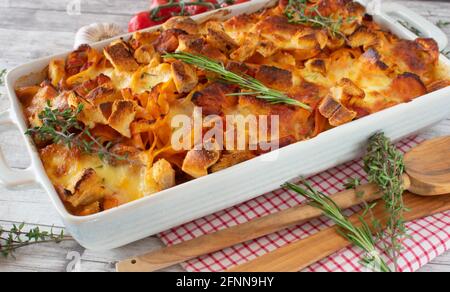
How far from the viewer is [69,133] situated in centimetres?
195

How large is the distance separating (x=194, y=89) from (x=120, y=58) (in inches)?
12.3

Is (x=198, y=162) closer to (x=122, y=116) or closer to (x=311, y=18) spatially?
(x=122, y=116)

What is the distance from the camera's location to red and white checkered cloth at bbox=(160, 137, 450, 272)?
1.93 m

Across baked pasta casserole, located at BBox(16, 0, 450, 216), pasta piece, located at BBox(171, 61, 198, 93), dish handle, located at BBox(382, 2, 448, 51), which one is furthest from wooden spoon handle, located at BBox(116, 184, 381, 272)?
dish handle, located at BBox(382, 2, 448, 51)

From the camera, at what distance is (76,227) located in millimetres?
1741

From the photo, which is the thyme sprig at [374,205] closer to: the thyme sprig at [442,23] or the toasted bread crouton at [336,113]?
the toasted bread crouton at [336,113]

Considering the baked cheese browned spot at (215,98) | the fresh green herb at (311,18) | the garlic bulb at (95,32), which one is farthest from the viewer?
the garlic bulb at (95,32)

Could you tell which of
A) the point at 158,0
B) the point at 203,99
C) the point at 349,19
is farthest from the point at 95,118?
the point at 158,0

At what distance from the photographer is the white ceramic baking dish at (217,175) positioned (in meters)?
1.79

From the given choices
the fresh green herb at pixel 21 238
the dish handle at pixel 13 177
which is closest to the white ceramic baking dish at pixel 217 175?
the dish handle at pixel 13 177

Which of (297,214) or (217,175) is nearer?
(217,175)

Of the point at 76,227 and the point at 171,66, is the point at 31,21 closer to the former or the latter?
the point at 171,66

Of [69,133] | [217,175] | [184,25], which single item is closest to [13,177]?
[69,133]

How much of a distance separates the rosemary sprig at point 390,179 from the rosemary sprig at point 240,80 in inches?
11.0
